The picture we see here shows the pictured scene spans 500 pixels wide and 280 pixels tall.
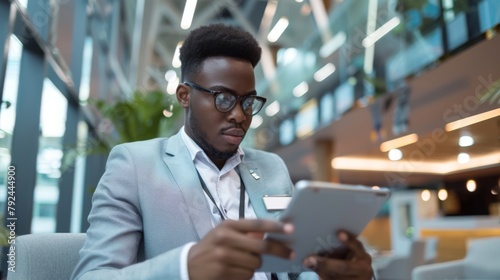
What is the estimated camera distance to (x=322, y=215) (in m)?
0.96

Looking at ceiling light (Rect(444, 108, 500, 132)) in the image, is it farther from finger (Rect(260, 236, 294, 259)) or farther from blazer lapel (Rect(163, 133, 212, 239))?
finger (Rect(260, 236, 294, 259))

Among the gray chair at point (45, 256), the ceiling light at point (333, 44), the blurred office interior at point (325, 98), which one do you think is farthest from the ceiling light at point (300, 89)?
the gray chair at point (45, 256)

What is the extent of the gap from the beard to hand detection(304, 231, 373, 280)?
1.72 ft

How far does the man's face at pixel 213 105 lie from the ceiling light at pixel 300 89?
10137 mm

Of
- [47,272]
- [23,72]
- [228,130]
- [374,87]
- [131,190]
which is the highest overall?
[374,87]

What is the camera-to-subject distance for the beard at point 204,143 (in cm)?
143

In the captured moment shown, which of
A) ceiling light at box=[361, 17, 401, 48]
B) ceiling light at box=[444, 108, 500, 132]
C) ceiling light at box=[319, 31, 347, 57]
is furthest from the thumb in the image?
ceiling light at box=[319, 31, 347, 57]

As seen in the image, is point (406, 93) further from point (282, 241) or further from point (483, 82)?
point (282, 241)

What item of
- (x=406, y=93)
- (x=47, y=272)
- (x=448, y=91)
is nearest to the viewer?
(x=47, y=272)

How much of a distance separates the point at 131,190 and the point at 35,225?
9.93 ft

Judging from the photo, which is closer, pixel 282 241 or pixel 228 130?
pixel 282 241

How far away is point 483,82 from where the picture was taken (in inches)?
199

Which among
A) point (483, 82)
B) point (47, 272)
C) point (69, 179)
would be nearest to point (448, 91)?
point (483, 82)

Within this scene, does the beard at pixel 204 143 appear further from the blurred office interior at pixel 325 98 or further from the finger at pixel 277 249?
the finger at pixel 277 249
